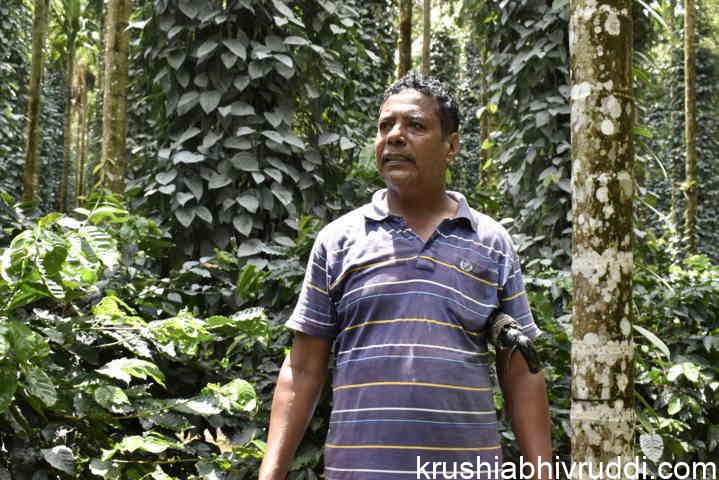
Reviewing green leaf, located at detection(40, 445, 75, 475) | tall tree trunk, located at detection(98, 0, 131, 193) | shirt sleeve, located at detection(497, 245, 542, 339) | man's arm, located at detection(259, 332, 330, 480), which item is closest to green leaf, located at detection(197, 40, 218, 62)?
tall tree trunk, located at detection(98, 0, 131, 193)

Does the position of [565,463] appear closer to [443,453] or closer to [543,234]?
[443,453]

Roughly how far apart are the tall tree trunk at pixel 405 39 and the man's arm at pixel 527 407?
579 centimetres

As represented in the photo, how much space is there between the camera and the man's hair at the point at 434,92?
85.3 inches

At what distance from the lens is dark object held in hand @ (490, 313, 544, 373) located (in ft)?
6.59

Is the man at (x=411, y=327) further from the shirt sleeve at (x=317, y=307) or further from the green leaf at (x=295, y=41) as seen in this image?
Answer: the green leaf at (x=295, y=41)

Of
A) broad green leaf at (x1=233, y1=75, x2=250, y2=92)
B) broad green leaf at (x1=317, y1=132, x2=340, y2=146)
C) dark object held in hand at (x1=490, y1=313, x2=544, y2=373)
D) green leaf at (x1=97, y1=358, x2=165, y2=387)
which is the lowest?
green leaf at (x1=97, y1=358, x2=165, y2=387)

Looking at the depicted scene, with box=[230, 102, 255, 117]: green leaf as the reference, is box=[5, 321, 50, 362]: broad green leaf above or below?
below

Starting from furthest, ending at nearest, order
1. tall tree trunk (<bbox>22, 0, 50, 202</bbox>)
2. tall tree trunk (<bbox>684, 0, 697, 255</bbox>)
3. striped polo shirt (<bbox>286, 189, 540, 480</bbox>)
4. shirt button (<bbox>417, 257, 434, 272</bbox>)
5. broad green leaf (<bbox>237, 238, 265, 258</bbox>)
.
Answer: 1. tall tree trunk (<bbox>684, 0, 697, 255</bbox>)
2. tall tree trunk (<bbox>22, 0, 50, 202</bbox>)
3. broad green leaf (<bbox>237, 238, 265, 258</bbox>)
4. shirt button (<bbox>417, 257, 434, 272</bbox>)
5. striped polo shirt (<bbox>286, 189, 540, 480</bbox>)

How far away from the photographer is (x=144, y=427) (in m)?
2.81

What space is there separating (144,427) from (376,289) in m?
1.26

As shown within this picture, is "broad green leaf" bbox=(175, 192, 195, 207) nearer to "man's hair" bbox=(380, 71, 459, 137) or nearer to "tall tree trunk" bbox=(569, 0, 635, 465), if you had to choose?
"man's hair" bbox=(380, 71, 459, 137)

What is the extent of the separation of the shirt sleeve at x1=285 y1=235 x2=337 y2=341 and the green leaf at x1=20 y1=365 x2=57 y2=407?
34.8 inches

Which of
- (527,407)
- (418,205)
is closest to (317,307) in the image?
(418,205)

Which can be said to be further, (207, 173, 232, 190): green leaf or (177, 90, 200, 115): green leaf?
(177, 90, 200, 115): green leaf
